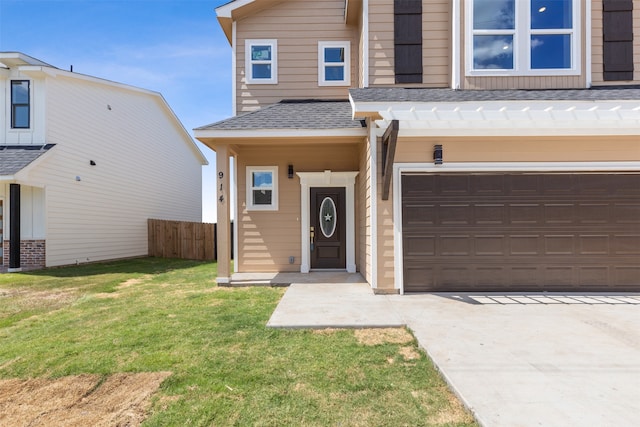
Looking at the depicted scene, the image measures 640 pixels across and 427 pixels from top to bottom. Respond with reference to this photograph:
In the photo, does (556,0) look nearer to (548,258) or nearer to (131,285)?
(548,258)

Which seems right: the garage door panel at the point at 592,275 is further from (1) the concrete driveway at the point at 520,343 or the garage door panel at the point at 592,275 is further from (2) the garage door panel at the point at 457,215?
(2) the garage door panel at the point at 457,215

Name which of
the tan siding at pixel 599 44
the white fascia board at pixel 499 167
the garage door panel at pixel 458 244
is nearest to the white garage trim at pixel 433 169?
the white fascia board at pixel 499 167

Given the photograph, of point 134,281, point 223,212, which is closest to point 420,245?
point 223,212

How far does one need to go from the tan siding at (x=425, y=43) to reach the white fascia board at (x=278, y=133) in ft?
3.96

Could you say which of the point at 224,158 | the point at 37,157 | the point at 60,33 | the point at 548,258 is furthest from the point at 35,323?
the point at 60,33

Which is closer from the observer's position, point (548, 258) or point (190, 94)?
point (548, 258)

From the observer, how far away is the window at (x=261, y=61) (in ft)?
28.7

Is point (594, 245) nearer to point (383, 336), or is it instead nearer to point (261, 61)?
point (383, 336)

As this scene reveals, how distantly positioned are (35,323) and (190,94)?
48.6ft

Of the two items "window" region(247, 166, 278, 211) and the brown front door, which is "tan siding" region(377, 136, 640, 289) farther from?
"window" region(247, 166, 278, 211)

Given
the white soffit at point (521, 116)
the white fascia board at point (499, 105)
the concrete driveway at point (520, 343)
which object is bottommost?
the concrete driveway at point (520, 343)

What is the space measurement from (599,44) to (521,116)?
325 centimetres

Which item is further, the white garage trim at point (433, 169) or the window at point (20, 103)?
the window at point (20, 103)

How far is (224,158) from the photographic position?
23.6 ft
